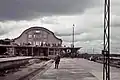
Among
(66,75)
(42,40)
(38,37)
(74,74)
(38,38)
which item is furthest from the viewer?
(38,37)

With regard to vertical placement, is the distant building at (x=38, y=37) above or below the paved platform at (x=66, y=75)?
above

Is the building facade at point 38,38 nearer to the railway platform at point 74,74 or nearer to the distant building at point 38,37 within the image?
the distant building at point 38,37

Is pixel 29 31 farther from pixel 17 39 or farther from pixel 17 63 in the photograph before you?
pixel 17 63

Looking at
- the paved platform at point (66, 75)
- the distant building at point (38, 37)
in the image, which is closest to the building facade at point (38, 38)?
the distant building at point (38, 37)

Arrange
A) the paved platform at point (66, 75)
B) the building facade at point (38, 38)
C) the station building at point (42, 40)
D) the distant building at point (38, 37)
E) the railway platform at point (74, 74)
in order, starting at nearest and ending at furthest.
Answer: the paved platform at point (66, 75), the railway platform at point (74, 74), the station building at point (42, 40), the building facade at point (38, 38), the distant building at point (38, 37)

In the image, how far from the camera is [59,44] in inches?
5974

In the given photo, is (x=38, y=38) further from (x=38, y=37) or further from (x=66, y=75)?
(x=66, y=75)

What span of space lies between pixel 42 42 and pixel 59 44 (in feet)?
29.6

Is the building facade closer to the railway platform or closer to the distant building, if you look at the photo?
the distant building

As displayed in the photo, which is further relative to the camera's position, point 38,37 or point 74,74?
point 38,37

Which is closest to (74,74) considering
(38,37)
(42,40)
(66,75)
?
(66,75)

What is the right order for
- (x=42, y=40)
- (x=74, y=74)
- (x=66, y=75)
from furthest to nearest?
(x=42, y=40), (x=74, y=74), (x=66, y=75)

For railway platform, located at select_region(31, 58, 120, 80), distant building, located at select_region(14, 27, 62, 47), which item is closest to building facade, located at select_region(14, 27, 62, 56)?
distant building, located at select_region(14, 27, 62, 47)

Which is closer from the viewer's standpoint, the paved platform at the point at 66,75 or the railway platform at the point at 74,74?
the paved platform at the point at 66,75
